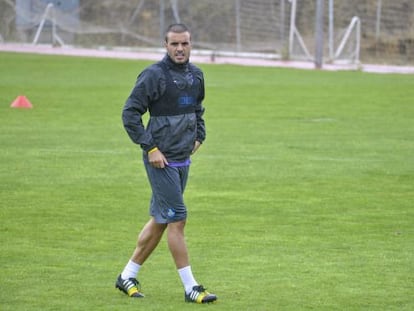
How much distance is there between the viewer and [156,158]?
8008 mm

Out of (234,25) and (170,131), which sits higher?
(170,131)

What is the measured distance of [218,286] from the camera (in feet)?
28.6

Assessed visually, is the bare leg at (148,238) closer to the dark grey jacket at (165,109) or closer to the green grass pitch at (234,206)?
the green grass pitch at (234,206)

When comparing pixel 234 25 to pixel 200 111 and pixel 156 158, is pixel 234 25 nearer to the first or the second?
pixel 200 111

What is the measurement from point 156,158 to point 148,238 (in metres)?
0.69

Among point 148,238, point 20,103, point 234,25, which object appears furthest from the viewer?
point 234,25

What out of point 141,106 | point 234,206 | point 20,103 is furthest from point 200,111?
point 20,103

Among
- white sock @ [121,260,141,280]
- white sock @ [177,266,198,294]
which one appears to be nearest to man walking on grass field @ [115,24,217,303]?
white sock @ [177,266,198,294]

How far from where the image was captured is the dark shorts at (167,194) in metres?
8.08

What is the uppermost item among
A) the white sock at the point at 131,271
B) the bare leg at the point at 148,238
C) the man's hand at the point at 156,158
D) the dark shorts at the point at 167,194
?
the man's hand at the point at 156,158

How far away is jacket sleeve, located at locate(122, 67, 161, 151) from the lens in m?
8.00

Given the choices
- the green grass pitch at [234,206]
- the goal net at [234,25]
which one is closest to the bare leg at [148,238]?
the green grass pitch at [234,206]

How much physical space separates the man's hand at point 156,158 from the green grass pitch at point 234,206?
3.35 feet

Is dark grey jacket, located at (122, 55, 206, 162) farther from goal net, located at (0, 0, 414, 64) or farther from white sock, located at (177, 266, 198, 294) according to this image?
goal net, located at (0, 0, 414, 64)
